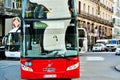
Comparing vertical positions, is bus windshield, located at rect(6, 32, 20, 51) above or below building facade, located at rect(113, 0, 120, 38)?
below

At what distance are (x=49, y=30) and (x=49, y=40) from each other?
40cm

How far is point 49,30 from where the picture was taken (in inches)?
643

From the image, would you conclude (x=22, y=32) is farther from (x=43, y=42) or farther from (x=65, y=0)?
(x=65, y=0)

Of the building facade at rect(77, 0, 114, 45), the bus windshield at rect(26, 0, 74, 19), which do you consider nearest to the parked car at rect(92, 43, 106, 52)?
the building facade at rect(77, 0, 114, 45)

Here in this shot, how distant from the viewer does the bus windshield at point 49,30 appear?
16.1m

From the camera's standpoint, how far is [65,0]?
1655 cm

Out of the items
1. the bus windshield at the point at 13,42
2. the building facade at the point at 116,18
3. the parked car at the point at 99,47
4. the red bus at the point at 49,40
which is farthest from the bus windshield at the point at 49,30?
the building facade at the point at 116,18

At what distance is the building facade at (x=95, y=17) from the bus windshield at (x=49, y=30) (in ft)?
178

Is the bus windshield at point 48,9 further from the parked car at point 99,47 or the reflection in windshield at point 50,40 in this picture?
the parked car at point 99,47

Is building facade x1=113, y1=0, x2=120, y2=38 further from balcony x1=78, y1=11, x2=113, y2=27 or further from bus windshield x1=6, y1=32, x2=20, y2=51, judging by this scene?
bus windshield x1=6, y1=32, x2=20, y2=51

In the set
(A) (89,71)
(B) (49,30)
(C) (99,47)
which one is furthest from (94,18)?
(B) (49,30)

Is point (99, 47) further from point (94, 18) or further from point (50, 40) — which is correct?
point (50, 40)

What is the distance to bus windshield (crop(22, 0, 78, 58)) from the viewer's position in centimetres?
1614

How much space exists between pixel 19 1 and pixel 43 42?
35755 mm
